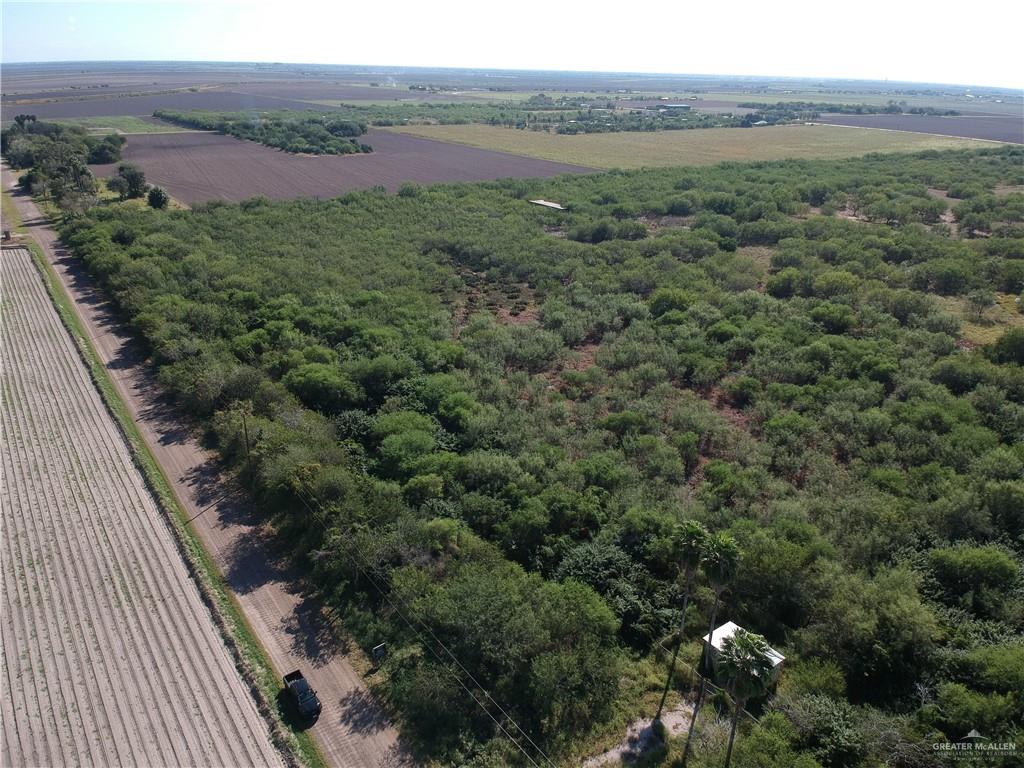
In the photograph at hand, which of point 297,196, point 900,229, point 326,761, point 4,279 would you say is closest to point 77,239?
point 4,279

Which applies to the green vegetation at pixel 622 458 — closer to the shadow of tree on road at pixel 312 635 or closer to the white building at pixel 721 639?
the shadow of tree on road at pixel 312 635

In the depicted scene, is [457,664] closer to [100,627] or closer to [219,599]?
[219,599]

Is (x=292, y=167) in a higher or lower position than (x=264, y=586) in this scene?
higher

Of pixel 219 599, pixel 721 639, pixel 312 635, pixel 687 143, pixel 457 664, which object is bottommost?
pixel 312 635

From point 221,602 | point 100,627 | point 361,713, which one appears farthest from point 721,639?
point 100,627

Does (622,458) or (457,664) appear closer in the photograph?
(457,664)

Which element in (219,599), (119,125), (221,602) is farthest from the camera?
(119,125)

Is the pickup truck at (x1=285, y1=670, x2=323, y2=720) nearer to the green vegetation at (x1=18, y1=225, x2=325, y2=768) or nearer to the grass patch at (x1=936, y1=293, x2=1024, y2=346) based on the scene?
the green vegetation at (x1=18, y1=225, x2=325, y2=768)

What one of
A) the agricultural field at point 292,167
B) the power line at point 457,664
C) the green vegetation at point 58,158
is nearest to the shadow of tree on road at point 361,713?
the power line at point 457,664
